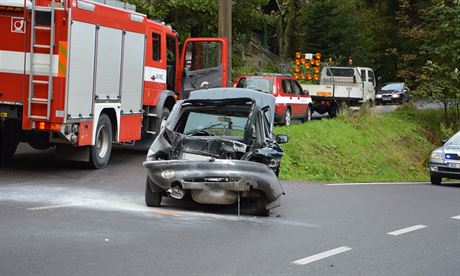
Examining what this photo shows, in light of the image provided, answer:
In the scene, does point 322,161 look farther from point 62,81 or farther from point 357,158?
point 62,81

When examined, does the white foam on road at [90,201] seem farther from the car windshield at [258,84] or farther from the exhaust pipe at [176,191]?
the car windshield at [258,84]

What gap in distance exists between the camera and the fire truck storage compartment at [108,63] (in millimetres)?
14008

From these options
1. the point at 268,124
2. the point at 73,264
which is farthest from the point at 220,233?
the point at 268,124

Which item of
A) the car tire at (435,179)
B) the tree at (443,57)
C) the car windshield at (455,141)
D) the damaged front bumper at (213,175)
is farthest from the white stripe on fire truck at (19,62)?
the tree at (443,57)

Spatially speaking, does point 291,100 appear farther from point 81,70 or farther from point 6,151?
point 81,70

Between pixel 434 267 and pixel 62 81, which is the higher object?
pixel 62 81

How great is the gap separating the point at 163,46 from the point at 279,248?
10.1m

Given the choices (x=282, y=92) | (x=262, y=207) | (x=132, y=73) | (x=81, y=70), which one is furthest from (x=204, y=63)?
(x=262, y=207)

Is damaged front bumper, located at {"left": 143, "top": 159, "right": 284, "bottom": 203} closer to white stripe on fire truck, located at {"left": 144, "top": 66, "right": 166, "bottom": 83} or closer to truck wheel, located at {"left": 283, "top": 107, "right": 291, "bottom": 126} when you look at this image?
white stripe on fire truck, located at {"left": 144, "top": 66, "right": 166, "bottom": 83}

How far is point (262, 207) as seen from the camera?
10.6 meters

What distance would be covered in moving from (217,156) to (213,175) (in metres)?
0.67

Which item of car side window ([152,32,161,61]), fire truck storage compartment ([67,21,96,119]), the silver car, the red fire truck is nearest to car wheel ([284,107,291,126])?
the silver car

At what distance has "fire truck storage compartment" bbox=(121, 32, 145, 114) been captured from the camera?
600 inches

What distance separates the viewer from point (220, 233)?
29.9 ft
